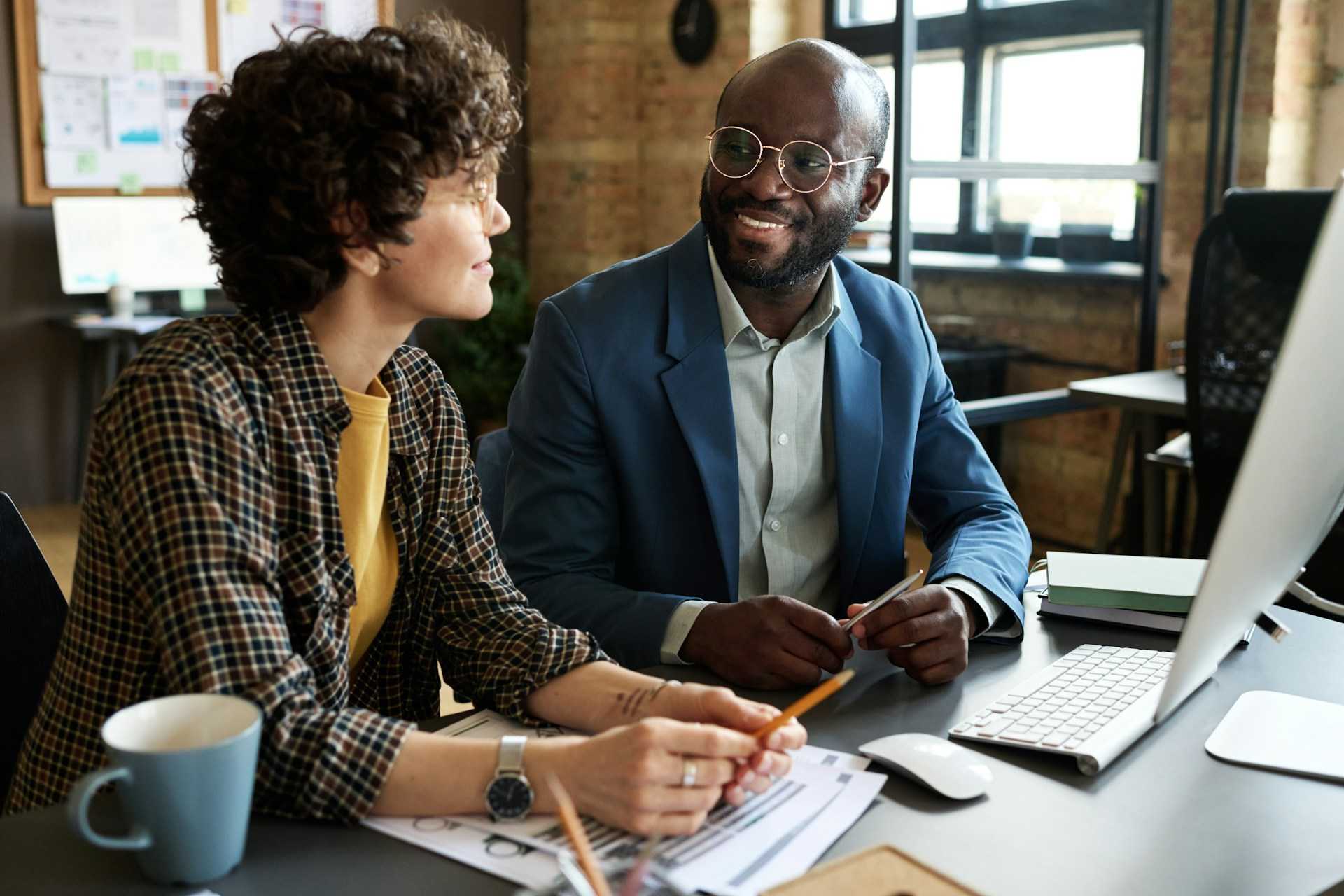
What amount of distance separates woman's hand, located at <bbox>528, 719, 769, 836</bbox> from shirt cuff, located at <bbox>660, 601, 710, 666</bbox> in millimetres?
330

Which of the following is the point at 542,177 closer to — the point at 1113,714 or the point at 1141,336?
the point at 1141,336

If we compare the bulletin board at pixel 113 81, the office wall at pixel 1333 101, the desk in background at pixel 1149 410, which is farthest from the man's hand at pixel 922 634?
the bulletin board at pixel 113 81

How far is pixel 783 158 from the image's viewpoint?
158 cm

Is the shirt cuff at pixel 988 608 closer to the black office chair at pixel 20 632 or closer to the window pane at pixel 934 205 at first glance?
the black office chair at pixel 20 632

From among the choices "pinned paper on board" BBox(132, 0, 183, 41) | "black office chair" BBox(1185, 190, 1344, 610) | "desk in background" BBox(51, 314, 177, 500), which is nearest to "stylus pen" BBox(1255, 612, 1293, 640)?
"black office chair" BBox(1185, 190, 1344, 610)

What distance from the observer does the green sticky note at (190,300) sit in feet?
16.5

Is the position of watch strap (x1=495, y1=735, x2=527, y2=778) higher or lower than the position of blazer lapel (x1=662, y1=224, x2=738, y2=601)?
lower

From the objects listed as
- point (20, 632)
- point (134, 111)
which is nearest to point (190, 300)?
point (134, 111)

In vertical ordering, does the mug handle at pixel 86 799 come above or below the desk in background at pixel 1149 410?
above

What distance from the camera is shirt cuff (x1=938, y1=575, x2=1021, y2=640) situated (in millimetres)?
1312

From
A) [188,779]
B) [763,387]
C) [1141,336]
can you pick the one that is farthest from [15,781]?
[1141,336]

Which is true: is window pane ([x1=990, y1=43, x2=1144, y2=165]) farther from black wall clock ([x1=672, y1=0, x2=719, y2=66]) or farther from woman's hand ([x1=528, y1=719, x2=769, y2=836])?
woman's hand ([x1=528, y1=719, x2=769, y2=836])

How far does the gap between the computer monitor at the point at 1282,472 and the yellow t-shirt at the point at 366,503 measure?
0.70 m

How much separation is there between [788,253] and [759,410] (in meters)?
0.21
